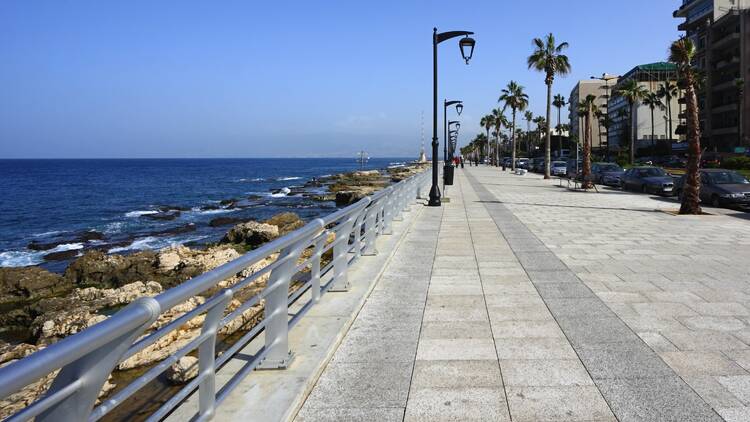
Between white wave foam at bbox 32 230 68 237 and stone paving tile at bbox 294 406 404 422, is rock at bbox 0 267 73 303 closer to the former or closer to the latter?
stone paving tile at bbox 294 406 404 422

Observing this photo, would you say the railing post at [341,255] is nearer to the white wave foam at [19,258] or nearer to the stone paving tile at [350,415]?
the stone paving tile at [350,415]

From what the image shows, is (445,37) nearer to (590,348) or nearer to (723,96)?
(590,348)

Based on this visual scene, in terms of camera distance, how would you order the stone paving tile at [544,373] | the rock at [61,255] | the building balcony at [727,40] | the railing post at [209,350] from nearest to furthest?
the railing post at [209,350] < the stone paving tile at [544,373] < the rock at [61,255] < the building balcony at [727,40]

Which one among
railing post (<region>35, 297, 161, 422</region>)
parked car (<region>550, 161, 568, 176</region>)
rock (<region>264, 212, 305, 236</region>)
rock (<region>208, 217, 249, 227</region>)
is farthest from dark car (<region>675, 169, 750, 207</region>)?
parked car (<region>550, 161, 568, 176</region>)

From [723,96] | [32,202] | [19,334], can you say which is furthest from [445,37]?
[723,96]

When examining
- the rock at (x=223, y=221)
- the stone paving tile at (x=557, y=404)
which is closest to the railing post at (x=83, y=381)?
the stone paving tile at (x=557, y=404)

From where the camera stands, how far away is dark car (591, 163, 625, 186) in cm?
3158

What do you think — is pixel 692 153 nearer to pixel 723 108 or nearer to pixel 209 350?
pixel 209 350

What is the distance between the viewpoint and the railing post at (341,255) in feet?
21.8

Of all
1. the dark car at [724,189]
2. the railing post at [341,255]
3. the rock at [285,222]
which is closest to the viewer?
the railing post at [341,255]

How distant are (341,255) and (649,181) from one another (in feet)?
A: 76.2

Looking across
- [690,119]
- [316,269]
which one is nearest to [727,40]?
[690,119]

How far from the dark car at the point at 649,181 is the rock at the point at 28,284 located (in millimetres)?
22372

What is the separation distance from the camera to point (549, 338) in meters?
5.10
